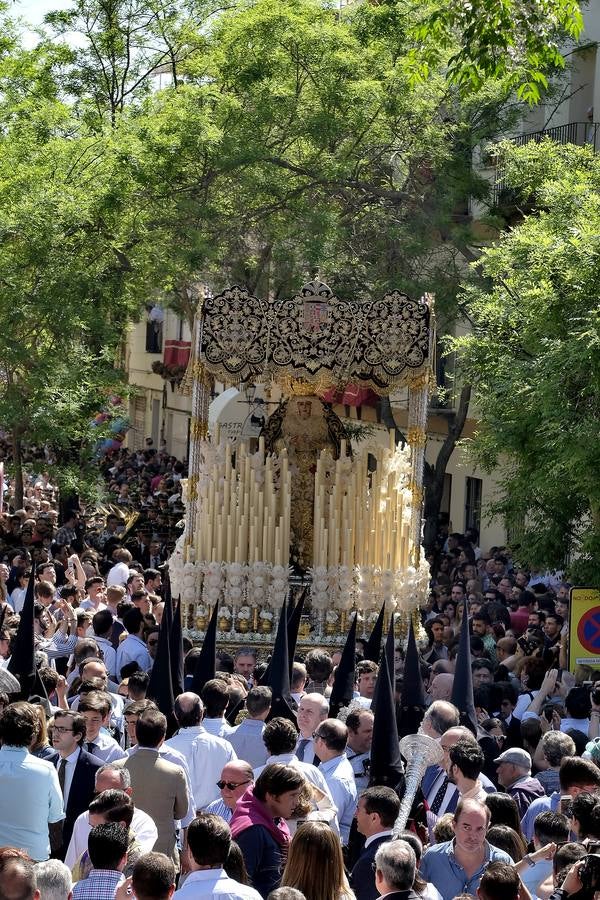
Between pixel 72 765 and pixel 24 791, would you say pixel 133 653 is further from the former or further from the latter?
pixel 24 791

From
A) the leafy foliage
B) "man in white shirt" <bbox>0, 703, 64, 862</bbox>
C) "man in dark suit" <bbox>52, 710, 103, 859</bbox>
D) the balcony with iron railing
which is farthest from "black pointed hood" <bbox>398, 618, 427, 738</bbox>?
the balcony with iron railing

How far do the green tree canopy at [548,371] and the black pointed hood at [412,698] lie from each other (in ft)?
13.2

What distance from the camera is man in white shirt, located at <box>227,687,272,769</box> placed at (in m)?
8.87

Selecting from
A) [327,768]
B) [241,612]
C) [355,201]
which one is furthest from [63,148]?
[327,768]

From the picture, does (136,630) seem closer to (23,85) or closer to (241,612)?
(241,612)

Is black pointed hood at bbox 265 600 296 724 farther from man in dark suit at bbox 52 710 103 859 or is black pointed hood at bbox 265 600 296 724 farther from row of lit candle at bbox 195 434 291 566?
row of lit candle at bbox 195 434 291 566

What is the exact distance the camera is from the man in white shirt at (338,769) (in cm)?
795

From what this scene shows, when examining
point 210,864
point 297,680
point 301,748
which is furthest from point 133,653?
point 210,864

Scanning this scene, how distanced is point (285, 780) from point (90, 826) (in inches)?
33.9

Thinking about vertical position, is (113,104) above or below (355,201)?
above

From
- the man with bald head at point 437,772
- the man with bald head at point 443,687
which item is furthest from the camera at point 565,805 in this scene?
the man with bald head at point 443,687

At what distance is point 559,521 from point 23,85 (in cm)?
1898

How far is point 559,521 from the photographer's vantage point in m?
15.5

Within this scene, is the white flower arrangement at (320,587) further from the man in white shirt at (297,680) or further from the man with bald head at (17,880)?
the man with bald head at (17,880)
